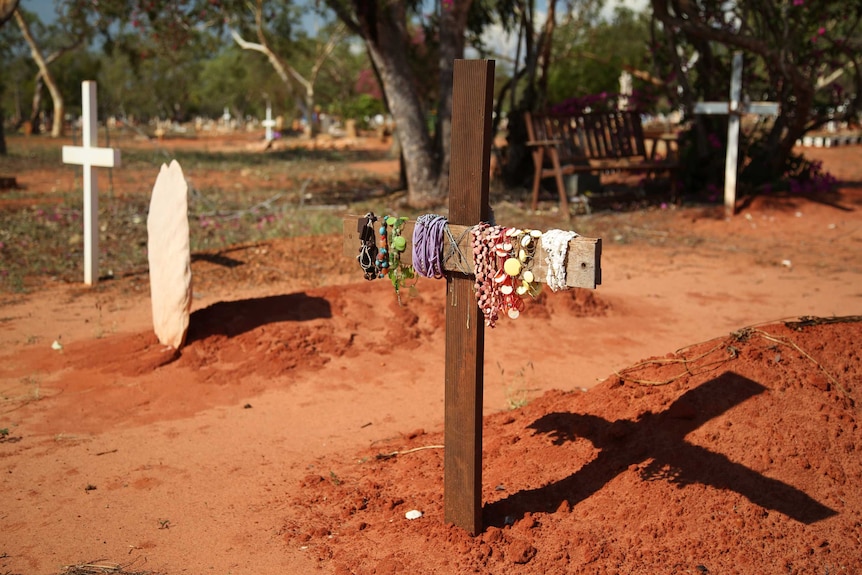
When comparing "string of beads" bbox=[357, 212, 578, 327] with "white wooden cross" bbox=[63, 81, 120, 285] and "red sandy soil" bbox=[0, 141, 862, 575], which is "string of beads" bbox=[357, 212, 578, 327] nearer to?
"red sandy soil" bbox=[0, 141, 862, 575]

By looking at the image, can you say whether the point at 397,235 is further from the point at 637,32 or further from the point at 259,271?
the point at 637,32

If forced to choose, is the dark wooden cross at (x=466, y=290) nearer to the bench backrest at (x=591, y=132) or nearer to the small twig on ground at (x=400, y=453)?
the small twig on ground at (x=400, y=453)

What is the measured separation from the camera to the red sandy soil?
3422 millimetres

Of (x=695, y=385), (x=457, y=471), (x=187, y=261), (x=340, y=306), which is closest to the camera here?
(x=457, y=471)

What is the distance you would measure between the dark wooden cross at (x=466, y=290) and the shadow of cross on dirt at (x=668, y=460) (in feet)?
0.97

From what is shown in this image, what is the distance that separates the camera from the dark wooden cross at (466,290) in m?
3.24

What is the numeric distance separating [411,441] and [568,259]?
2.05 m

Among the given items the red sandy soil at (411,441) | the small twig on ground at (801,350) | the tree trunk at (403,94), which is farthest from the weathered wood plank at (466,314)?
the tree trunk at (403,94)

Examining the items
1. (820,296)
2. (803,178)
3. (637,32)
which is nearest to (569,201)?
(803,178)

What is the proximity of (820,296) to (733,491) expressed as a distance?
5270mm

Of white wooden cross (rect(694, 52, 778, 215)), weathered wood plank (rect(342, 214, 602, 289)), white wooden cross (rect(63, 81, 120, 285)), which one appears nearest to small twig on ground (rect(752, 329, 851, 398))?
weathered wood plank (rect(342, 214, 602, 289))

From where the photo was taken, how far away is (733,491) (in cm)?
354

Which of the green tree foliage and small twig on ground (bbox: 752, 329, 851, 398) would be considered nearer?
small twig on ground (bbox: 752, 329, 851, 398)

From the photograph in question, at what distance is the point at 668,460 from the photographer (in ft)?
12.3
